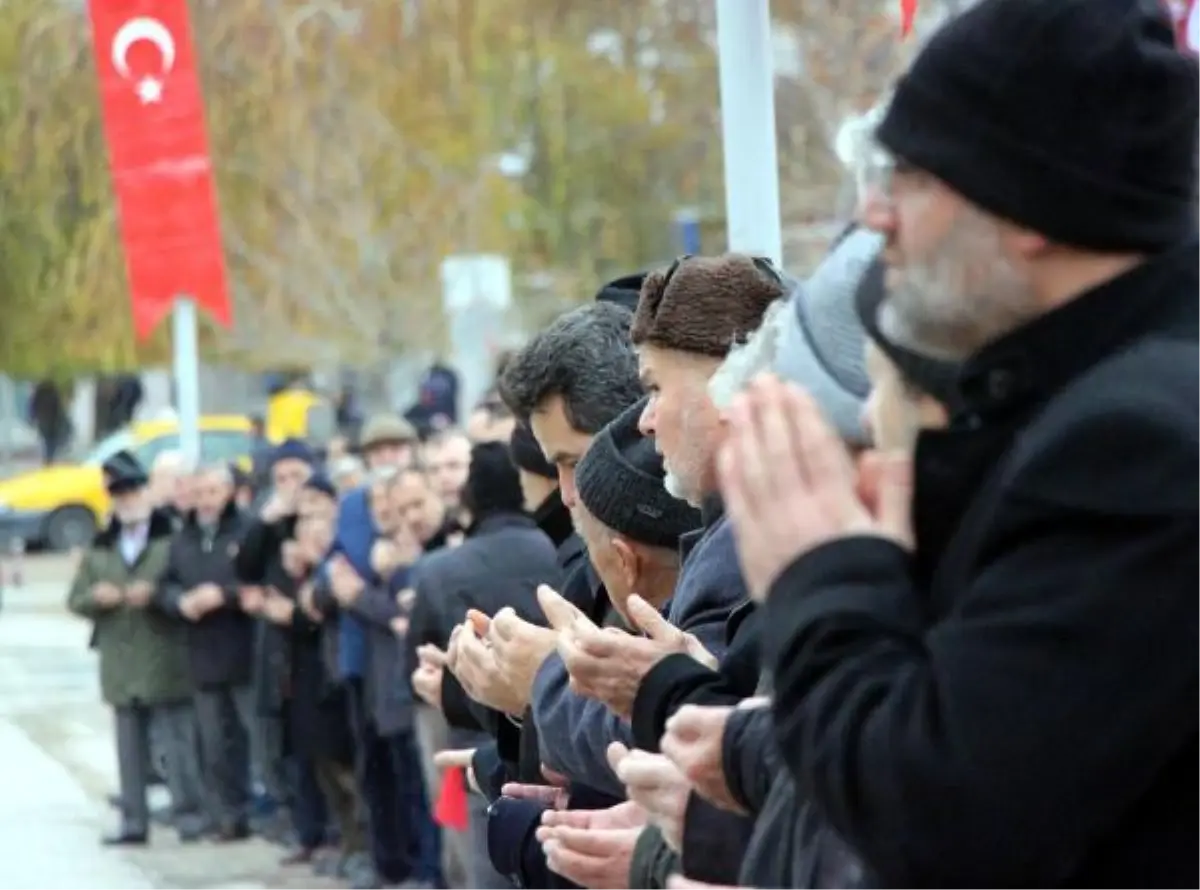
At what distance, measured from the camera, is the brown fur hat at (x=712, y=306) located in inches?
143

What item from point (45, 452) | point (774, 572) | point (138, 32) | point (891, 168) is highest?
point (138, 32)

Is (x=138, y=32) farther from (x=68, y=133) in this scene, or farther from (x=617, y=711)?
(x=68, y=133)

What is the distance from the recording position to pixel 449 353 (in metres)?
34.1

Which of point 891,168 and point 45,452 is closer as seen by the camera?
point 891,168

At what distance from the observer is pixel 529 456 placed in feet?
19.3

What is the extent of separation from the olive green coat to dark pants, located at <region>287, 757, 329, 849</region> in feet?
3.52

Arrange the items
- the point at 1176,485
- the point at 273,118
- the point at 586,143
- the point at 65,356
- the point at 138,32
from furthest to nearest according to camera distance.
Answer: the point at 586,143 → the point at 65,356 → the point at 273,118 → the point at 138,32 → the point at 1176,485

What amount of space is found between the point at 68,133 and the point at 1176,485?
89.1 feet

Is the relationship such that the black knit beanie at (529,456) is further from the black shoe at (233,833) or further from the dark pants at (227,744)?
the black shoe at (233,833)

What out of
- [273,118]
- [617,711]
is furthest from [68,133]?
[617,711]

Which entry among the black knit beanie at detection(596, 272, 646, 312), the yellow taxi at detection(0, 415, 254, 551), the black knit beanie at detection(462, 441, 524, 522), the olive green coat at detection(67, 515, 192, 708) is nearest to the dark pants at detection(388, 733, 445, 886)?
the olive green coat at detection(67, 515, 192, 708)

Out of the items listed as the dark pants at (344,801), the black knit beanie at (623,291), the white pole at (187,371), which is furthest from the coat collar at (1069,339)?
the white pole at (187,371)

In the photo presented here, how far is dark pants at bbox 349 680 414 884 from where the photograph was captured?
10.6 meters

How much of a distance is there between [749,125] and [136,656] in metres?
8.07
